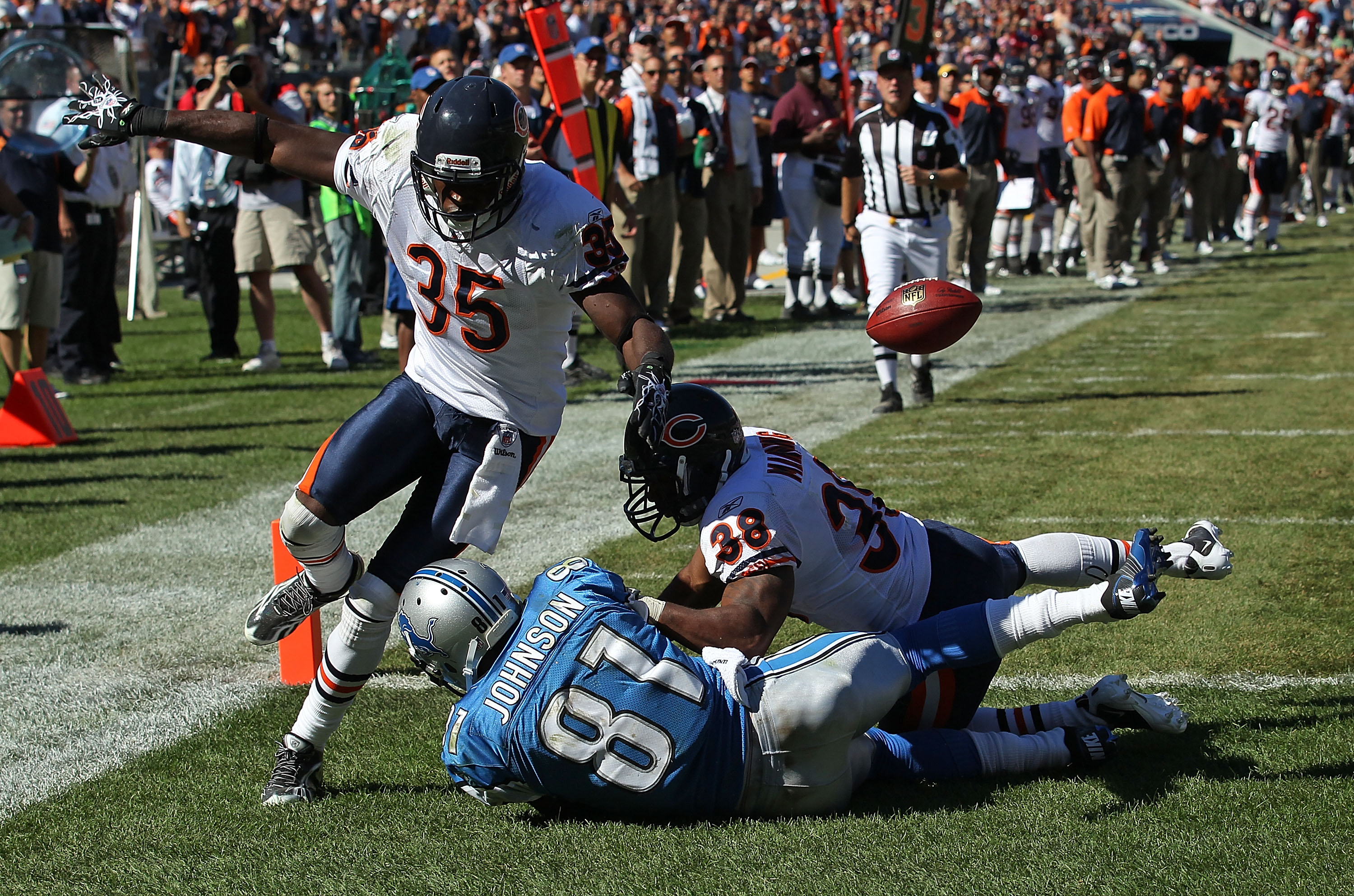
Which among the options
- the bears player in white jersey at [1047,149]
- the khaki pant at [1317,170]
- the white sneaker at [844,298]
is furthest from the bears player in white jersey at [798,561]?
the khaki pant at [1317,170]

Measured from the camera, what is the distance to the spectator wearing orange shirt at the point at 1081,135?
49.0 ft

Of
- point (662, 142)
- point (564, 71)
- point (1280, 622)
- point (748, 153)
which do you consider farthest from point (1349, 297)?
point (1280, 622)

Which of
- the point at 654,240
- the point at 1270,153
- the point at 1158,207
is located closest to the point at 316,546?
the point at 654,240

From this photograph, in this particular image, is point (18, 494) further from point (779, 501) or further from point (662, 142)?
point (662, 142)

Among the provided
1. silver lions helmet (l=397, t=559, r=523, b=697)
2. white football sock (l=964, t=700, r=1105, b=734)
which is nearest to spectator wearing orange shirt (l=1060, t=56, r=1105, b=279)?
white football sock (l=964, t=700, r=1105, b=734)

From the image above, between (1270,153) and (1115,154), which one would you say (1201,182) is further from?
(1115,154)

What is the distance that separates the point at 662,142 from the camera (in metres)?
11.7

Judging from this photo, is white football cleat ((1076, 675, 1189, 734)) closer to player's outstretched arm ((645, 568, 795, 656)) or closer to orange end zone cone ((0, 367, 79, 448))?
player's outstretched arm ((645, 568, 795, 656))

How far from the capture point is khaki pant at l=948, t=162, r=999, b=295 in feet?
46.1

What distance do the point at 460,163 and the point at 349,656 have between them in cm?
125

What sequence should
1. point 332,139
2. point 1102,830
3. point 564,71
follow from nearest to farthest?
point 1102,830, point 332,139, point 564,71

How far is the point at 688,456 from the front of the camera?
359 cm

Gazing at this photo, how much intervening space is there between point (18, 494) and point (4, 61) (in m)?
4.31

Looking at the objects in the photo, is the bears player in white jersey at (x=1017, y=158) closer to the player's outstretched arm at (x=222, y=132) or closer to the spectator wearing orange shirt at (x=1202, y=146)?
the spectator wearing orange shirt at (x=1202, y=146)
